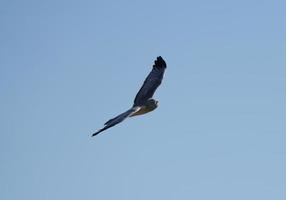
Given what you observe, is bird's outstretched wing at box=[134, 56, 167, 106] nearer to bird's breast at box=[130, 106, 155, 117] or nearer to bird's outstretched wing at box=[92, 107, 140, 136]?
bird's breast at box=[130, 106, 155, 117]

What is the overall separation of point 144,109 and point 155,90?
3147 mm

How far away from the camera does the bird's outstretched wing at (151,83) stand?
39228 millimetres

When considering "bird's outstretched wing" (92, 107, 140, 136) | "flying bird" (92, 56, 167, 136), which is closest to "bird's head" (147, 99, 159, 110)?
"flying bird" (92, 56, 167, 136)

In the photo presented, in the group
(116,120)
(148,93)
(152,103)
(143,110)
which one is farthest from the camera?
(148,93)

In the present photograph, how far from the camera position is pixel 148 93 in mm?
39875

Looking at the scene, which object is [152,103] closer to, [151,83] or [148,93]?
[148,93]

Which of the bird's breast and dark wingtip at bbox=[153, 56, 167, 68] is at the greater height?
dark wingtip at bbox=[153, 56, 167, 68]

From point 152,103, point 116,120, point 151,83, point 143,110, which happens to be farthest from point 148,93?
point 116,120

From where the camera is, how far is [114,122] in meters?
29.6

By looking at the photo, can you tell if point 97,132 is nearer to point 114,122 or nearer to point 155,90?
point 114,122

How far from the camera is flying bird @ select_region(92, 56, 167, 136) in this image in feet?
116

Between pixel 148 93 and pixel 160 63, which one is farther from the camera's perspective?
pixel 160 63

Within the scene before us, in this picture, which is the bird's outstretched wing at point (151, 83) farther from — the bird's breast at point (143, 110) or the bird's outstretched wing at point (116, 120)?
the bird's outstretched wing at point (116, 120)

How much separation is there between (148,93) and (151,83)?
4.90ft
